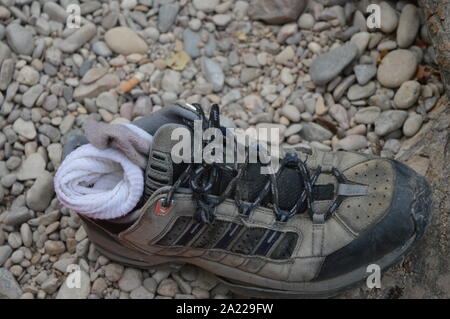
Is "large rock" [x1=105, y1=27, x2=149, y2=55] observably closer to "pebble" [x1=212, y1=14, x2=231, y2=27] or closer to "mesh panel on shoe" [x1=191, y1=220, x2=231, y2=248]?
"pebble" [x1=212, y1=14, x2=231, y2=27]

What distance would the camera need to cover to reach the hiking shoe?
1543mm

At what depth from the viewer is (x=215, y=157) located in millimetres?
1513

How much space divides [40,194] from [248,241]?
2.11ft

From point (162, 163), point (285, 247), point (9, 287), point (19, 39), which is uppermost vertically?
point (162, 163)

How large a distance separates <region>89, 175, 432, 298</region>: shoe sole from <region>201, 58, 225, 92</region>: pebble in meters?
0.67

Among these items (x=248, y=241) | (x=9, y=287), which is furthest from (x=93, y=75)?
(x=248, y=241)

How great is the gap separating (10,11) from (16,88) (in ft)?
1.00

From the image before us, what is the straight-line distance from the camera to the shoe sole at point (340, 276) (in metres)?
1.56

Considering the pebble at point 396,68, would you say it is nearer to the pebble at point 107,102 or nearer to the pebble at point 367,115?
the pebble at point 367,115

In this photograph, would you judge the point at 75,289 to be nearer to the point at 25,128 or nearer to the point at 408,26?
the point at 25,128

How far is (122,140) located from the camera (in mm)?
1483

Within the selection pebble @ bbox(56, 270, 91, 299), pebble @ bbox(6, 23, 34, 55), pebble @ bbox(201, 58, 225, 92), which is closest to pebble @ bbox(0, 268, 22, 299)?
pebble @ bbox(56, 270, 91, 299)
